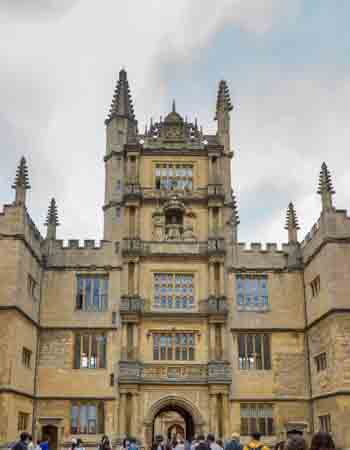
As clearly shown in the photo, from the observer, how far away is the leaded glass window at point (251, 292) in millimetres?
32969

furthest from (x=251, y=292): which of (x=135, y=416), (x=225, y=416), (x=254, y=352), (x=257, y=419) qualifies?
(x=135, y=416)

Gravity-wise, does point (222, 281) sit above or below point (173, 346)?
above

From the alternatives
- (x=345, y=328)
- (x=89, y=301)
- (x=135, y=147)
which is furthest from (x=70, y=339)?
(x=345, y=328)

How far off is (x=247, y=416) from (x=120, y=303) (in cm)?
871

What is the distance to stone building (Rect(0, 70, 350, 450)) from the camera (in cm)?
2922

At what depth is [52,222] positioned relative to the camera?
34.9m

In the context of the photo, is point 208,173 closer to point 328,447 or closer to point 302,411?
point 302,411

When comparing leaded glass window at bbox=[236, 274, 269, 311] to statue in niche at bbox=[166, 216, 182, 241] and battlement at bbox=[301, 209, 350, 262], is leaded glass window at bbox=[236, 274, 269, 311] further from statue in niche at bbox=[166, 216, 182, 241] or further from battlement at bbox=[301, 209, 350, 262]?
battlement at bbox=[301, 209, 350, 262]

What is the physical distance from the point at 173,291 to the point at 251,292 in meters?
4.23

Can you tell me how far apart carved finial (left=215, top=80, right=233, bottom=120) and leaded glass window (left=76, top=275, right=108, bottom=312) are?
41.8 ft

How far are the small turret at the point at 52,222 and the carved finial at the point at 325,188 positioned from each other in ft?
48.4

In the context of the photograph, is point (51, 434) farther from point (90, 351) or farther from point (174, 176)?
point (174, 176)

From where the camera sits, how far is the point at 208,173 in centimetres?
3556

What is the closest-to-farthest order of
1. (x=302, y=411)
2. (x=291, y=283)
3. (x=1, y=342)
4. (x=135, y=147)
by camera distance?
(x=1, y=342)
(x=302, y=411)
(x=291, y=283)
(x=135, y=147)
